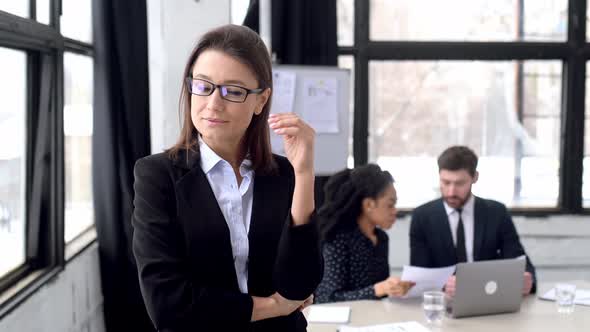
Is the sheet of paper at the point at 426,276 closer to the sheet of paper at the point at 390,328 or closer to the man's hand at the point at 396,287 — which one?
the man's hand at the point at 396,287

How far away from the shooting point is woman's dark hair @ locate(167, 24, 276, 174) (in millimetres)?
1314

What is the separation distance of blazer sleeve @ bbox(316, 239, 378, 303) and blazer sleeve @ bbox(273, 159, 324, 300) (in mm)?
1450

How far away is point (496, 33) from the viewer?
4773 millimetres

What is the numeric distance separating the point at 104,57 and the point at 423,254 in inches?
70.8

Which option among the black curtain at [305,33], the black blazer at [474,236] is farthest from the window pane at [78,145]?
the black blazer at [474,236]

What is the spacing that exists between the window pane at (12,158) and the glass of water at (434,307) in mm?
1531

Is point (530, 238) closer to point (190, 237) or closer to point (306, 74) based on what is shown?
point (306, 74)

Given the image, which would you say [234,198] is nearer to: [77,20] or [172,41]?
[77,20]

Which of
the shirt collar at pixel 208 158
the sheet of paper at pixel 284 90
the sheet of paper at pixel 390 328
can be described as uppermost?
the sheet of paper at pixel 284 90

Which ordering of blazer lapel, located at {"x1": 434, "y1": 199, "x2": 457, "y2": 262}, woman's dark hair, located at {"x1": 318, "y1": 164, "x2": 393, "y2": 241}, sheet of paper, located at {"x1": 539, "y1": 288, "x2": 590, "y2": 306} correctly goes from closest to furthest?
sheet of paper, located at {"x1": 539, "y1": 288, "x2": 590, "y2": 306} < woman's dark hair, located at {"x1": 318, "y1": 164, "x2": 393, "y2": 241} < blazer lapel, located at {"x1": 434, "y1": 199, "x2": 457, "y2": 262}

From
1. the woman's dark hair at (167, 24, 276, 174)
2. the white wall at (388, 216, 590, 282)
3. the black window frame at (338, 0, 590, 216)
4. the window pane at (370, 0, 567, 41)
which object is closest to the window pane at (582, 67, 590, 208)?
the black window frame at (338, 0, 590, 216)

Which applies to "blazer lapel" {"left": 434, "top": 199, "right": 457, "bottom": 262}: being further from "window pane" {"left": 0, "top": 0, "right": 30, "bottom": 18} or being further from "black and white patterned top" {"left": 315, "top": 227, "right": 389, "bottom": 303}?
"window pane" {"left": 0, "top": 0, "right": 30, "bottom": 18}

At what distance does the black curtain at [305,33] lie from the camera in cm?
444

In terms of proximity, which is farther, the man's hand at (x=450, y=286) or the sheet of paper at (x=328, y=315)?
the man's hand at (x=450, y=286)
